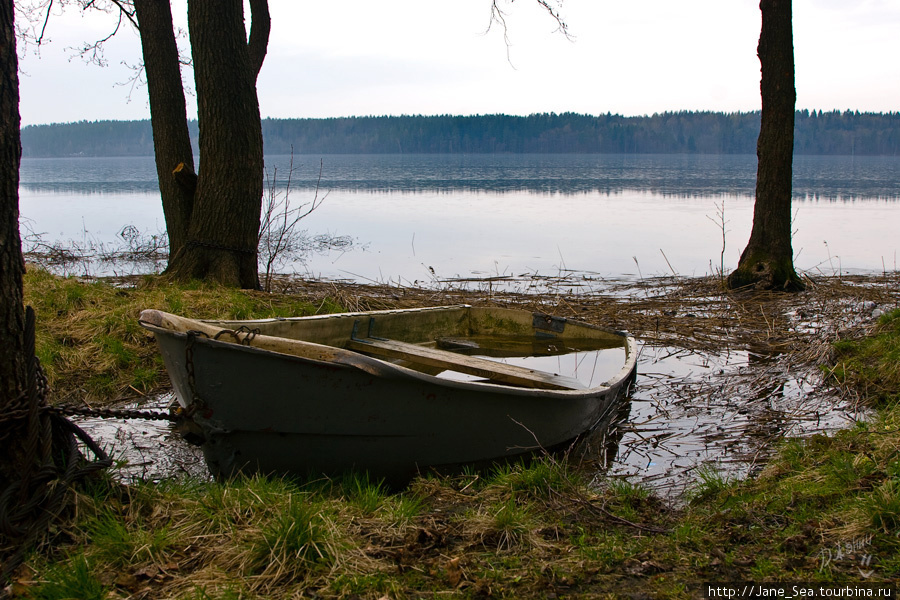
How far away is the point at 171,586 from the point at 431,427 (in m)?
1.77

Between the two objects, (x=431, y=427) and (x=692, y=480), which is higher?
(x=431, y=427)

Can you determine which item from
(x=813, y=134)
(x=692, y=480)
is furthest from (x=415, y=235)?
(x=813, y=134)

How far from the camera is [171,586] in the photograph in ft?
8.39

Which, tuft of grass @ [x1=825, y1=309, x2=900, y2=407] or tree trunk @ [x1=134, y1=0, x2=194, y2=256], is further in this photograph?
tree trunk @ [x1=134, y1=0, x2=194, y2=256]

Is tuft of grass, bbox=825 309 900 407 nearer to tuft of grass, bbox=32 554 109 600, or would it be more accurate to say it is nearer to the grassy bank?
the grassy bank

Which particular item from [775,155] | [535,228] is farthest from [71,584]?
[535,228]

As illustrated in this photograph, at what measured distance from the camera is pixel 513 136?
5591 inches

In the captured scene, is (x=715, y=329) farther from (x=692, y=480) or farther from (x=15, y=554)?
(x=15, y=554)

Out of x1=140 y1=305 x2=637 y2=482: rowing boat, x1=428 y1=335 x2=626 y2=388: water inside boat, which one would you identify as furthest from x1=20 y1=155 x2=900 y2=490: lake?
x1=140 y1=305 x2=637 y2=482: rowing boat

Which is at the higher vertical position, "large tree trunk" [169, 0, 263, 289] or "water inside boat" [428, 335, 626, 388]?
"large tree trunk" [169, 0, 263, 289]

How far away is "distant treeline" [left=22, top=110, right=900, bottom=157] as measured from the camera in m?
138

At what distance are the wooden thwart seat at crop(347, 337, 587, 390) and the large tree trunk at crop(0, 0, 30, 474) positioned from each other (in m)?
2.88

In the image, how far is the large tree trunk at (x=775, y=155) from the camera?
10047mm

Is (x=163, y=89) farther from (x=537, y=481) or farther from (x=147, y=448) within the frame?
(x=537, y=481)
